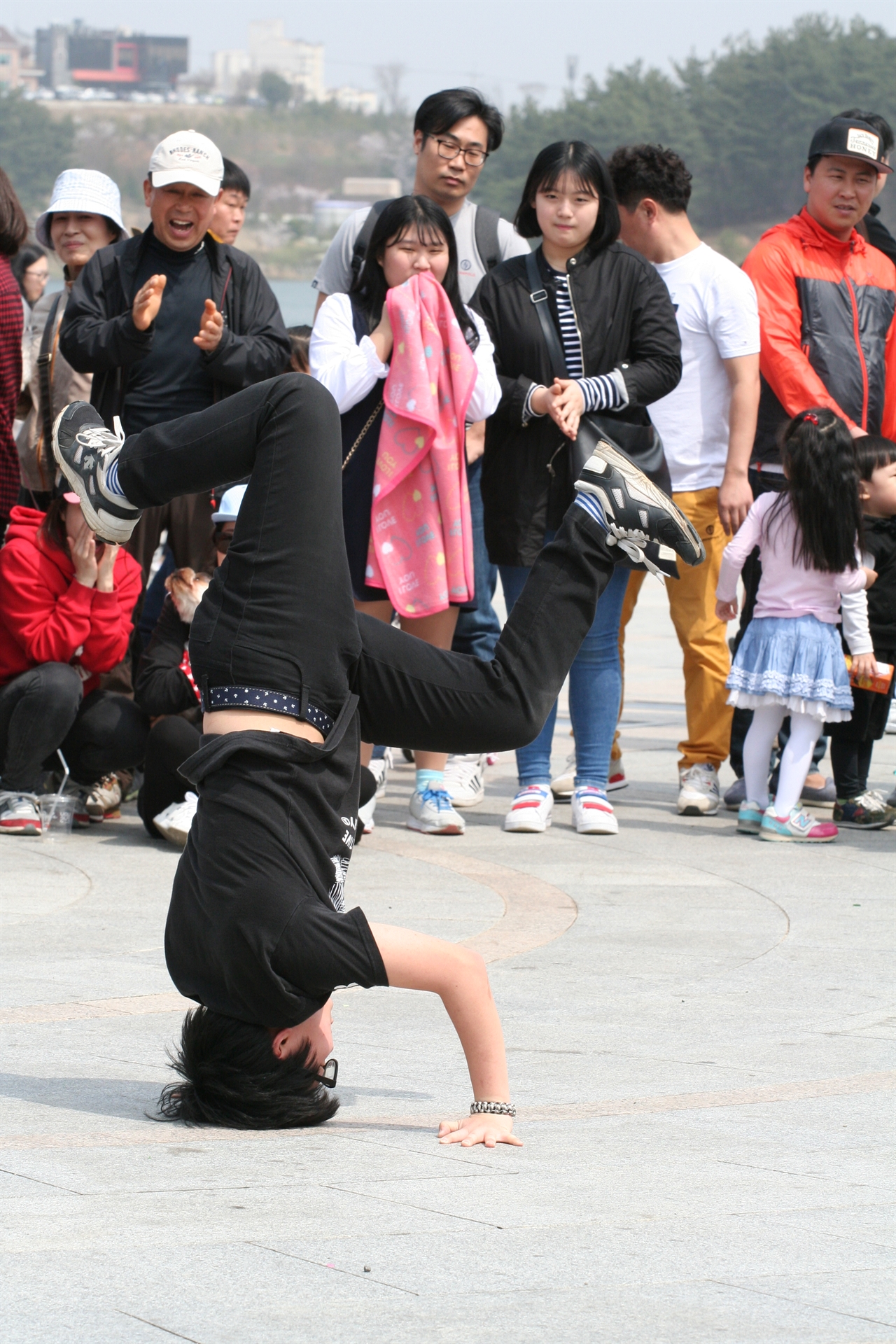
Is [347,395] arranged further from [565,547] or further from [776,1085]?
[776,1085]

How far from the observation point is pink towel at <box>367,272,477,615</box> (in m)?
5.96

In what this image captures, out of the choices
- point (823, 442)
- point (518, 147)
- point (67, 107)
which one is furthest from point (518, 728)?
point (67, 107)

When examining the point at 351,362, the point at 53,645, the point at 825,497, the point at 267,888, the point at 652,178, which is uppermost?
the point at 652,178

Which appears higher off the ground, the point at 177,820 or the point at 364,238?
the point at 364,238

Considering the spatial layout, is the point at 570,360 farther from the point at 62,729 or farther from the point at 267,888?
the point at 267,888

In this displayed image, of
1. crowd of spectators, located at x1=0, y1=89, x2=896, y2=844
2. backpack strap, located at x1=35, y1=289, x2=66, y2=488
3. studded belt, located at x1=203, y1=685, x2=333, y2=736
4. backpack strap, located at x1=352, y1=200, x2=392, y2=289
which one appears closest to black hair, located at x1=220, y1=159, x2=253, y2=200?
crowd of spectators, located at x1=0, y1=89, x2=896, y2=844

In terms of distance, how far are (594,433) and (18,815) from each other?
8.08 ft

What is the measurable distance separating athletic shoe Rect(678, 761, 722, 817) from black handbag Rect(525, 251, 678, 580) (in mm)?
1217

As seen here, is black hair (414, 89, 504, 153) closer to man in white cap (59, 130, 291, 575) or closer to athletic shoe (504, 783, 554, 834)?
man in white cap (59, 130, 291, 575)

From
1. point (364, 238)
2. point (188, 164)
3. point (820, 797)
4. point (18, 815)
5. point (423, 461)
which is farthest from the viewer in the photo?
point (820, 797)

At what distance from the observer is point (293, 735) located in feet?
10.9

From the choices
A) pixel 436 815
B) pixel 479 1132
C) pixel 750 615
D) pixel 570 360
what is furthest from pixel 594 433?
pixel 479 1132

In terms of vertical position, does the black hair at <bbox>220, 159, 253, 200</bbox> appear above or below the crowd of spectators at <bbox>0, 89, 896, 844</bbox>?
above

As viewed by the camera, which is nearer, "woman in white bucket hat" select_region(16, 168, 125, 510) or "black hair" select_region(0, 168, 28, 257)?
"black hair" select_region(0, 168, 28, 257)
